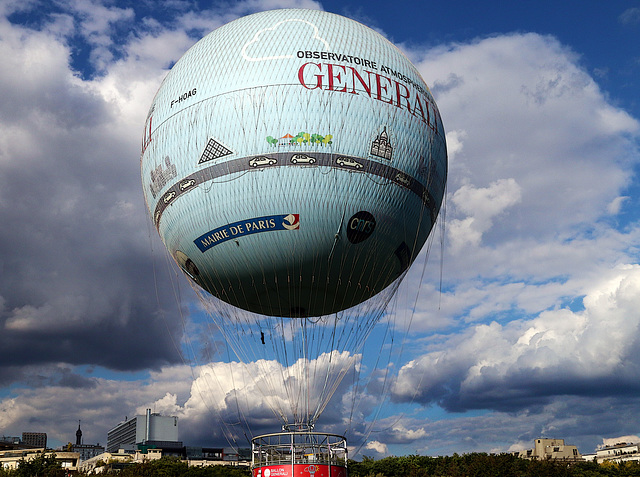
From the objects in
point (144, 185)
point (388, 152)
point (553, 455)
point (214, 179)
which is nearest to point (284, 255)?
point (214, 179)

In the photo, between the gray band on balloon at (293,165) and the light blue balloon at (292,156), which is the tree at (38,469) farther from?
the gray band on balloon at (293,165)

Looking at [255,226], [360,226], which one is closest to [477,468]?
[360,226]

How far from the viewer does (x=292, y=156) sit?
2175 centimetres

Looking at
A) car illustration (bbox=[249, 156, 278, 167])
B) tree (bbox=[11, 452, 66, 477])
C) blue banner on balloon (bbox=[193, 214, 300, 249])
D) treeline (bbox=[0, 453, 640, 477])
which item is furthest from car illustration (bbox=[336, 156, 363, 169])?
tree (bbox=[11, 452, 66, 477])

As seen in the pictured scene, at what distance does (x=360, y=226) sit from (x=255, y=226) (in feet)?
12.4

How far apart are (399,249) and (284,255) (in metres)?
4.83

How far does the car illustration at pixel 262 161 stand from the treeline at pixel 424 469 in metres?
60.4

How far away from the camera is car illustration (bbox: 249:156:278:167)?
21797 mm

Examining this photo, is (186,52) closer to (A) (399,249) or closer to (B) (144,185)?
(B) (144,185)

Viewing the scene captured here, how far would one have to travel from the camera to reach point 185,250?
2495 cm

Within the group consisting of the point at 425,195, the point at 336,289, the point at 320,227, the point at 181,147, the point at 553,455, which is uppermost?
the point at 181,147

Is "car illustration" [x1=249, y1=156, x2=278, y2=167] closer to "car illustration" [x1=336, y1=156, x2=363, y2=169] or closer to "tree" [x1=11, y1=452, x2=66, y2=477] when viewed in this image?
"car illustration" [x1=336, y1=156, x2=363, y2=169]

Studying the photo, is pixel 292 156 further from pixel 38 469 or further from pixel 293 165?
pixel 38 469

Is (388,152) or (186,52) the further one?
(186,52)
